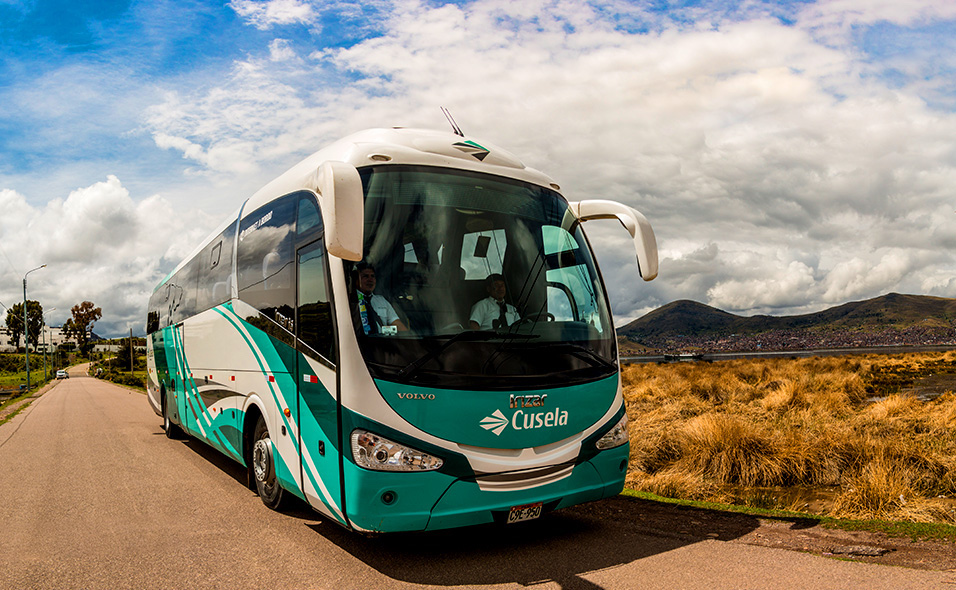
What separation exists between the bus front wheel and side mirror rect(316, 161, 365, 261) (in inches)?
111

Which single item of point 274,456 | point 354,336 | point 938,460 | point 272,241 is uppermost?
point 272,241

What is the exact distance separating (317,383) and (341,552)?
141 centimetres

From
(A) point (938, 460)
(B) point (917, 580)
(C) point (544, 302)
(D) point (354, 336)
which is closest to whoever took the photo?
(B) point (917, 580)

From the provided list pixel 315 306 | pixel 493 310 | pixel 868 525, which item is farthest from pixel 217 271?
pixel 868 525

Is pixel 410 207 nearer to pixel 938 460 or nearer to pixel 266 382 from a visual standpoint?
pixel 266 382

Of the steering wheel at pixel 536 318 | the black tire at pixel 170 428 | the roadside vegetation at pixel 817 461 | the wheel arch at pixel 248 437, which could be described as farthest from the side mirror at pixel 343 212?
the black tire at pixel 170 428

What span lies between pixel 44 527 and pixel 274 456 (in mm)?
2428

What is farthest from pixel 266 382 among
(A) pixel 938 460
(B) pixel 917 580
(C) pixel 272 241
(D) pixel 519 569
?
(A) pixel 938 460

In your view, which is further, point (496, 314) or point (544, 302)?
point (544, 302)

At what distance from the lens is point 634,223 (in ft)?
21.1

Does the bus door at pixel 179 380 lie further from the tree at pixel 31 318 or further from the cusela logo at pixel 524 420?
the tree at pixel 31 318

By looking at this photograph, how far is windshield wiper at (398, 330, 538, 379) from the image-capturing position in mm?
4883

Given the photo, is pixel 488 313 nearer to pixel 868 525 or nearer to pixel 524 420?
pixel 524 420

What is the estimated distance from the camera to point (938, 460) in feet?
26.9
